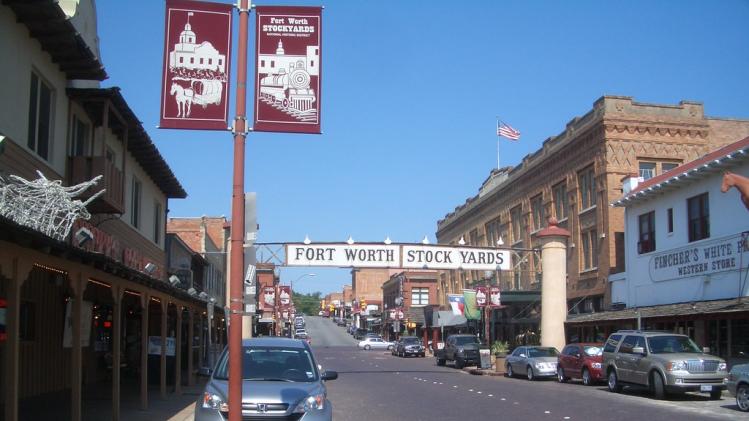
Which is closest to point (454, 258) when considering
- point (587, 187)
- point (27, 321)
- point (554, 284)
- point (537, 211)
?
point (554, 284)

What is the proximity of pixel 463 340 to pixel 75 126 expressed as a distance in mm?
30889

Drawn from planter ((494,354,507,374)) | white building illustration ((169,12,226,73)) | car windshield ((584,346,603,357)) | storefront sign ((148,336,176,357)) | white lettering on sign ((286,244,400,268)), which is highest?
white building illustration ((169,12,226,73))

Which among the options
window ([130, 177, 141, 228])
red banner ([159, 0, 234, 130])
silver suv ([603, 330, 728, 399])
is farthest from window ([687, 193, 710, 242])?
red banner ([159, 0, 234, 130])

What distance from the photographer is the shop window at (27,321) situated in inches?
688

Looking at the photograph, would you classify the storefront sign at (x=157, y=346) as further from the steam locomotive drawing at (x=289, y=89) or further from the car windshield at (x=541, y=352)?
the steam locomotive drawing at (x=289, y=89)

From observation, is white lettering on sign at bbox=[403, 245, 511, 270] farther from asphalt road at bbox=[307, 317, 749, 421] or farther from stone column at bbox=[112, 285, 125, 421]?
stone column at bbox=[112, 285, 125, 421]

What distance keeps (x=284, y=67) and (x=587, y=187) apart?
34.4m

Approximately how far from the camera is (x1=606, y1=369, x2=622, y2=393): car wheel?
80.9 ft

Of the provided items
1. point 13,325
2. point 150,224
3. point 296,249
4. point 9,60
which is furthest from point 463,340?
point 13,325

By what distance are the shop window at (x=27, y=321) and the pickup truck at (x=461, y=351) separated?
95.3 ft

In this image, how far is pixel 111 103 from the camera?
1952 cm

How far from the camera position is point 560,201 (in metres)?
45.4

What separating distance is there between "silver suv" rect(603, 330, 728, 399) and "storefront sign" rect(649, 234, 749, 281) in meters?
5.60

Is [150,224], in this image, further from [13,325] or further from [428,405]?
[13,325]
